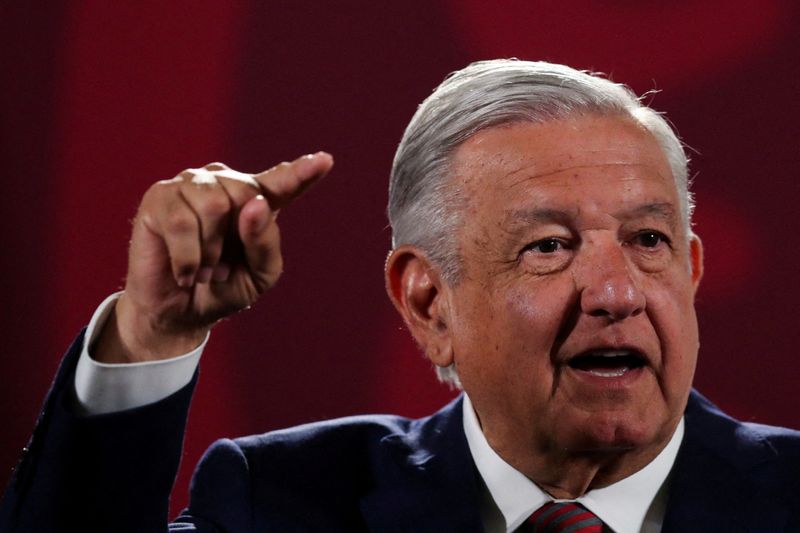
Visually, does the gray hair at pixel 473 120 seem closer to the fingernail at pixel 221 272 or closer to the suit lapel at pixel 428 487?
the suit lapel at pixel 428 487

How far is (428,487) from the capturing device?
1810 millimetres

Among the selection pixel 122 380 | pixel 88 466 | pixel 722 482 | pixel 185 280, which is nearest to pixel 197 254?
pixel 185 280

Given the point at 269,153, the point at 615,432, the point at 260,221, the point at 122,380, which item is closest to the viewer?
the point at 260,221

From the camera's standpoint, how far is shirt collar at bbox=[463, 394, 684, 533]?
172 cm

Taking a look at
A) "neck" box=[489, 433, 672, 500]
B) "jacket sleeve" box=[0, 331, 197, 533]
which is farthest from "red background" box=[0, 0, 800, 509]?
"jacket sleeve" box=[0, 331, 197, 533]

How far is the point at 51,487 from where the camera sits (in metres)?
1.42

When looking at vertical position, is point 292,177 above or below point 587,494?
above

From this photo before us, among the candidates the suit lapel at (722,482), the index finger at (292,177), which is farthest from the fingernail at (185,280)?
the suit lapel at (722,482)

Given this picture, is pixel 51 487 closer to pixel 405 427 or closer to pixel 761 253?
pixel 405 427

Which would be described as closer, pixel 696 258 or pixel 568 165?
pixel 568 165

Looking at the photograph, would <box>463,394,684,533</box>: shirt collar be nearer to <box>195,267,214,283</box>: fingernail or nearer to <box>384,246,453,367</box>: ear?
<box>384,246,453,367</box>: ear

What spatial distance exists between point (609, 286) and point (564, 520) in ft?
1.21

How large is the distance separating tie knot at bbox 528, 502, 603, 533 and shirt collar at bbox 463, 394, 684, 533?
0.5 inches

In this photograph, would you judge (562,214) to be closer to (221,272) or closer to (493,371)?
(493,371)
